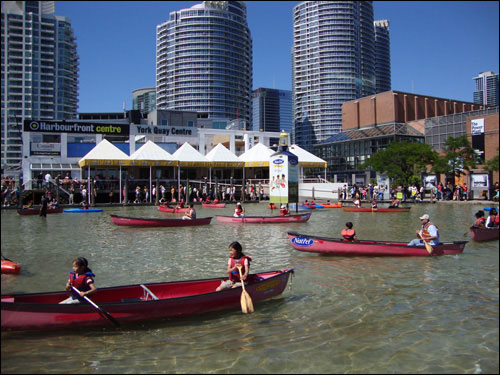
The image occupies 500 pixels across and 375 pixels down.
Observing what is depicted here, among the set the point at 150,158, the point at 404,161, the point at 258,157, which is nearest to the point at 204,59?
the point at 404,161

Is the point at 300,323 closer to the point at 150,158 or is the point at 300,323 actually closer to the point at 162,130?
the point at 150,158

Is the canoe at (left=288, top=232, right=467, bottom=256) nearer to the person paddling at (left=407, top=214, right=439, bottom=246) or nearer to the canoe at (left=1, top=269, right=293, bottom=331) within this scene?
the person paddling at (left=407, top=214, right=439, bottom=246)

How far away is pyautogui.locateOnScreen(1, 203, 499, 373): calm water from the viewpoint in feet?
22.5

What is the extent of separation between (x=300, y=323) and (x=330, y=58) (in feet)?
549

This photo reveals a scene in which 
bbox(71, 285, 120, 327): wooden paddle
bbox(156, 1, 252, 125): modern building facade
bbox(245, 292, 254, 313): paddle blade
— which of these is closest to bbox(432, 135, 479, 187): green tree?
bbox(245, 292, 254, 313): paddle blade

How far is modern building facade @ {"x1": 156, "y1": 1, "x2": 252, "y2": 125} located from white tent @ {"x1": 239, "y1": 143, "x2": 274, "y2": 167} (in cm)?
10179

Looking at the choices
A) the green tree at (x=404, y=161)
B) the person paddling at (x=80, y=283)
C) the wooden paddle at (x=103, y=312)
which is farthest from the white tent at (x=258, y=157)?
the wooden paddle at (x=103, y=312)

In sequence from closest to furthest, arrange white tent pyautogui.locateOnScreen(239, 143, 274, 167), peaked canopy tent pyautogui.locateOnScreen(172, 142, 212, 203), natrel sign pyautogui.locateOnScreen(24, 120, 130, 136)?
peaked canopy tent pyautogui.locateOnScreen(172, 142, 212, 203) → natrel sign pyautogui.locateOnScreen(24, 120, 130, 136) → white tent pyautogui.locateOnScreen(239, 143, 274, 167)

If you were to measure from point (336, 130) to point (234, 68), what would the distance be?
4710 cm

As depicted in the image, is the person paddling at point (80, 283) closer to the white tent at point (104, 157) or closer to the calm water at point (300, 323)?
the calm water at point (300, 323)

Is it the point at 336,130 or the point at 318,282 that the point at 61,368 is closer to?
the point at 318,282

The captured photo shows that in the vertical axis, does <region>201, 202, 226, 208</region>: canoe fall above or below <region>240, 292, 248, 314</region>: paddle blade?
above

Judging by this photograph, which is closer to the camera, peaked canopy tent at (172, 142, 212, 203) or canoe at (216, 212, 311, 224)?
canoe at (216, 212, 311, 224)

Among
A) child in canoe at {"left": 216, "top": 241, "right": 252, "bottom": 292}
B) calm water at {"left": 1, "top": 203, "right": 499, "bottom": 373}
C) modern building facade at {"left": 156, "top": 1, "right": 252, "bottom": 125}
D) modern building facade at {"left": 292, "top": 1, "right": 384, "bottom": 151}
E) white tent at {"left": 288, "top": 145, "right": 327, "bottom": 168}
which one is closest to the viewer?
calm water at {"left": 1, "top": 203, "right": 499, "bottom": 373}
